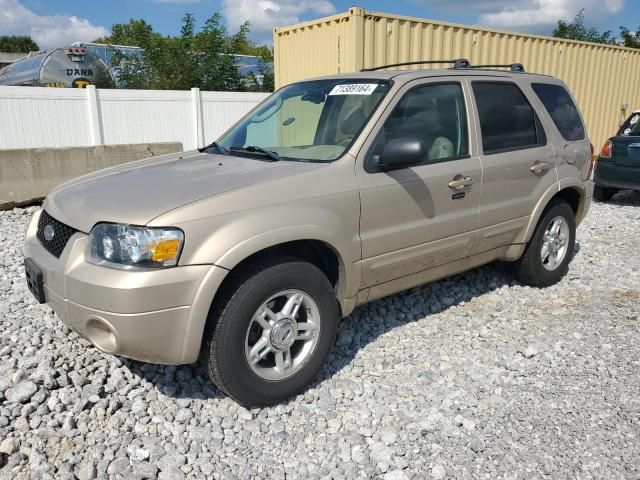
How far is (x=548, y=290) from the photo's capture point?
197 inches

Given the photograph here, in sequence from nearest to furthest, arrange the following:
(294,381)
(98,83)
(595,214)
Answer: (294,381), (595,214), (98,83)

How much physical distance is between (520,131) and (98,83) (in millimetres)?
13332

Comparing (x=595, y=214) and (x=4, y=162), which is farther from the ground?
(x=4, y=162)

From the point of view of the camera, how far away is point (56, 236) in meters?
3.06

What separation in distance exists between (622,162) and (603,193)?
2.69 ft

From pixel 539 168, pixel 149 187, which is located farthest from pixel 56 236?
pixel 539 168

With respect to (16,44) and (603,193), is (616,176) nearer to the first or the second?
(603,193)

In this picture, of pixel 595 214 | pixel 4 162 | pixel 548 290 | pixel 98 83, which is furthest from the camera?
pixel 98 83

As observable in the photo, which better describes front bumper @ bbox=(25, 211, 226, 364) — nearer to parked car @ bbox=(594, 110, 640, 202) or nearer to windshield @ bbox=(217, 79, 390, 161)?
windshield @ bbox=(217, 79, 390, 161)

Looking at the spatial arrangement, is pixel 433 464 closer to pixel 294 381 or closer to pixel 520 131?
pixel 294 381

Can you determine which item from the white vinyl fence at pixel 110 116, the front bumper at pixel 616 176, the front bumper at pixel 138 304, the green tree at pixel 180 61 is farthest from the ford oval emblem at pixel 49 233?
the green tree at pixel 180 61

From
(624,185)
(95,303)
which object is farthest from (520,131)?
(624,185)

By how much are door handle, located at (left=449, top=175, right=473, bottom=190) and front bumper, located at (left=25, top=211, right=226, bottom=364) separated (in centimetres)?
185

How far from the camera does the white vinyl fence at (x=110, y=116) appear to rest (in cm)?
937
